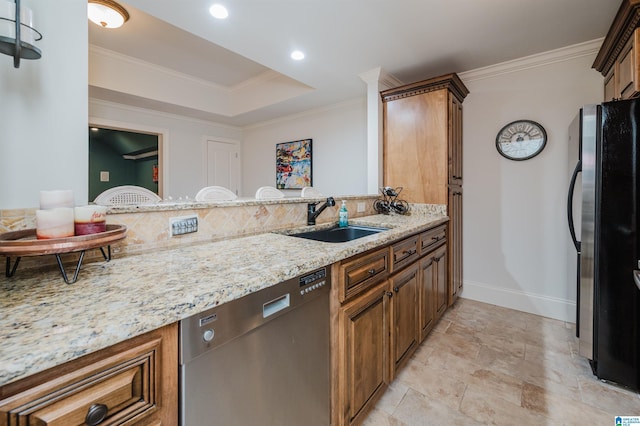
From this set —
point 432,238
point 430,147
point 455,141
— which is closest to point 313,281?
Answer: point 432,238

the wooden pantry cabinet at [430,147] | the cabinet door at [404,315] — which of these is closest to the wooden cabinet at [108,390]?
the cabinet door at [404,315]

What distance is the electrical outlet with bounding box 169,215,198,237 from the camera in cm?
128

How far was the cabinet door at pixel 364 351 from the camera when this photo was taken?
1229 millimetres

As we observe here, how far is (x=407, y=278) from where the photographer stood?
1727 mm

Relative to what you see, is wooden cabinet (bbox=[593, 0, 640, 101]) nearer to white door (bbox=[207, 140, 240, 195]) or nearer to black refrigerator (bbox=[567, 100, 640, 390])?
black refrigerator (bbox=[567, 100, 640, 390])

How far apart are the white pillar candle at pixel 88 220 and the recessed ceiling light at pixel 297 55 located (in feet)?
7.57

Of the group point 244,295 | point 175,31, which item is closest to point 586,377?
point 244,295

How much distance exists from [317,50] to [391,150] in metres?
1.21

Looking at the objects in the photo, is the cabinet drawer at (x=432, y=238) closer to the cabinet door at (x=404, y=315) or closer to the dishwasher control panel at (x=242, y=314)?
the cabinet door at (x=404, y=315)

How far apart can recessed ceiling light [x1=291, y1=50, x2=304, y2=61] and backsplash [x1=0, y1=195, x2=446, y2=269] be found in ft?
5.13

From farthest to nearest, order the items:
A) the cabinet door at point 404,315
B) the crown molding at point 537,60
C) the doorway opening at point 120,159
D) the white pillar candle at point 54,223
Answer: the doorway opening at point 120,159 → the crown molding at point 537,60 → the cabinet door at point 404,315 → the white pillar candle at point 54,223

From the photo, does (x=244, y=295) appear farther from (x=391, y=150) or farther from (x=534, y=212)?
(x=534, y=212)

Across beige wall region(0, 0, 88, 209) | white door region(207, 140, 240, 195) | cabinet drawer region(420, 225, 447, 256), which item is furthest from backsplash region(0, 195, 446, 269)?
white door region(207, 140, 240, 195)

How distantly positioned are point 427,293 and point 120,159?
769 cm
